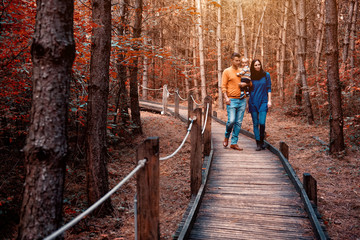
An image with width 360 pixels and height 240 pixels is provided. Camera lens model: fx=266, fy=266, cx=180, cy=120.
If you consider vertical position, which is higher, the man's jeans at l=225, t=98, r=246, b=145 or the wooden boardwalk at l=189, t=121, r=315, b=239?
the man's jeans at l=225, t=98, r=246, b=145

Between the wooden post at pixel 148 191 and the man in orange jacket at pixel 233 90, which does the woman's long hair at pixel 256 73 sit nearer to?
the man in orange jacket at pixel 233 90

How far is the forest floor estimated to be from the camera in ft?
15.7

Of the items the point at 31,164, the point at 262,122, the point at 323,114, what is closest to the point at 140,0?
the point at 262,122

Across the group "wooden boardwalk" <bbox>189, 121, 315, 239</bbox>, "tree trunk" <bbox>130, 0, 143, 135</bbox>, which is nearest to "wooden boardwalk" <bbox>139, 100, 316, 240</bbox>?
"wooden boardwalk" <bbox>189, 121, 315, 239</bbox>

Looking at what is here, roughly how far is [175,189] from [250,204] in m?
2.64

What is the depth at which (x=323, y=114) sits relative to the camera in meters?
14.5

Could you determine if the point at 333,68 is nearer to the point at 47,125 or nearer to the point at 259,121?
the point at 259,121

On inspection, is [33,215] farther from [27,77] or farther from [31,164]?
[27,77]

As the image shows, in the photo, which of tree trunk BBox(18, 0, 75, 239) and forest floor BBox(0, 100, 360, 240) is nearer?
tree trunk BBox(18, 0, 75, 239)

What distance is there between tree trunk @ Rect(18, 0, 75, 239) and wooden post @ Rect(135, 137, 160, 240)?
0.75 metres

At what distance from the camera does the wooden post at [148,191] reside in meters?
2.52

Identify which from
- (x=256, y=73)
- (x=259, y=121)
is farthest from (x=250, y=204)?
(x=256, y=73)

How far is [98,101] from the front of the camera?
16.9ft

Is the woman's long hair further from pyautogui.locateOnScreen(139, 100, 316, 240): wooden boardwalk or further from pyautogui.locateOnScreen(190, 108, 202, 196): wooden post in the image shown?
pyautogui.locateOnScreen(190, 108, 202, 196): wooden post
